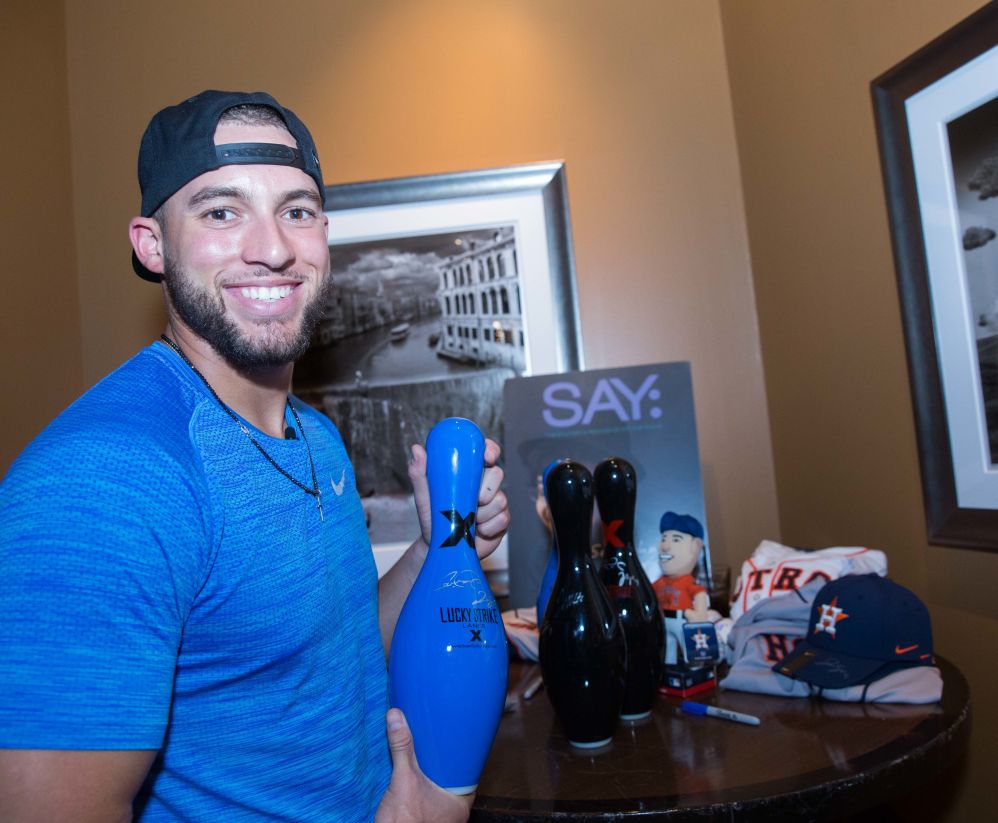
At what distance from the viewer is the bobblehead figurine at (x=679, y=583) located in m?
1.42

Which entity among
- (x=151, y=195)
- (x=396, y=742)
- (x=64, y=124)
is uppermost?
(x=64, y=124)

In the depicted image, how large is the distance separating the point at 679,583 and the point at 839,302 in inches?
27.9

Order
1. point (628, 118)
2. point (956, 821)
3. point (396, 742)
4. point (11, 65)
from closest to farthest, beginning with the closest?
point (396, 742) < point (956, 821) < point (11, 65) < point (628, 118)

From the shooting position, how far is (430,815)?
0.90 m

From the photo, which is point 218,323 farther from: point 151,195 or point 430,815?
point 430,815

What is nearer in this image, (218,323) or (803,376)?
(218,323)

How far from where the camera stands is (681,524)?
1.60 m

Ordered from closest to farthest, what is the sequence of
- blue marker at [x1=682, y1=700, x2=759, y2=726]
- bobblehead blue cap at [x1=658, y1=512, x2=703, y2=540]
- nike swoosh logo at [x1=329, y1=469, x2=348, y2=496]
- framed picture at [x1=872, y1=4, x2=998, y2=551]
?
nike swoosh logo at [x1=329, y1=469, x2=348, y2=496] < blue marker at [x1=682, y1=700, x2=759, y2=726] < framed picture at [x1=872, y1=4, x2=998, y2=551] < bobblehead blue cap at [x1=658, y1=512, x2=703, y2=540]

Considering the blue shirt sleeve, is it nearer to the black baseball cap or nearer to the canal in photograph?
the black baseball cap

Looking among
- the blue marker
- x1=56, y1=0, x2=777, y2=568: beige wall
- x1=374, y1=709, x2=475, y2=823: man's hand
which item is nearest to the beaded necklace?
x1=374, y1=709, x2=475, y2=823: man's hand

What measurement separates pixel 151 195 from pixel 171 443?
12.4 inches

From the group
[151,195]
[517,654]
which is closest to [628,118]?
[517,654]

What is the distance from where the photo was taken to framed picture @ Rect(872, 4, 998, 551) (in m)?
1.33

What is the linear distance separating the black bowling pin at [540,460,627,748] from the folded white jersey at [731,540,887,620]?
0.44 metres
